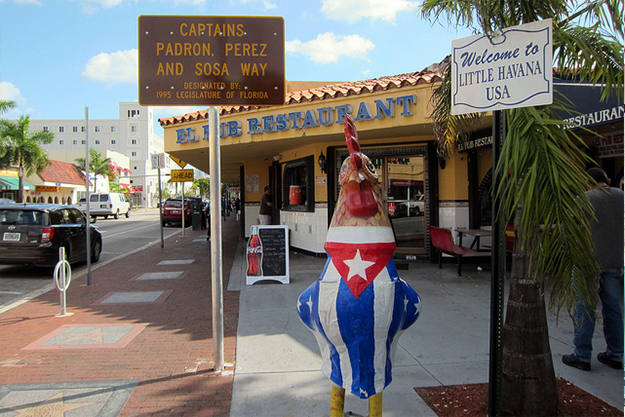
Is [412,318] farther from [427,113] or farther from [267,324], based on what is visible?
[427,113]

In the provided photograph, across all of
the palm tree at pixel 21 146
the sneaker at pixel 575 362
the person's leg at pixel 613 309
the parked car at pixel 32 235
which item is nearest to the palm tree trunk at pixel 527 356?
the sneaker at pixel 575 362

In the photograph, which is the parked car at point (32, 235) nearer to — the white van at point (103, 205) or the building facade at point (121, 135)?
the white van at point (103, 205)

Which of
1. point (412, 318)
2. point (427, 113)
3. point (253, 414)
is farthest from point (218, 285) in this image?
point (427, 113)

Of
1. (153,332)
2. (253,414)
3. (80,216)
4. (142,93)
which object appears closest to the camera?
Answer: (253,414)

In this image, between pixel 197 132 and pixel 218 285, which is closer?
pixel 218 285

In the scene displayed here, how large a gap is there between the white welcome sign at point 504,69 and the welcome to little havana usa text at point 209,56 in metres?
2.02

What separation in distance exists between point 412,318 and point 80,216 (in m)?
10.3

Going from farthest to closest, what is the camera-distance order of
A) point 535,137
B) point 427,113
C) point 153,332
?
1. point 427,113
2. point 153,332
3. point 535,137

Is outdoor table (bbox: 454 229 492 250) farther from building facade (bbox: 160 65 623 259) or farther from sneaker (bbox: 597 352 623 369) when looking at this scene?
sneaker (bbox: 597 352 623 369)

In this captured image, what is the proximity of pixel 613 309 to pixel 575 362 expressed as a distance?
23.9 inches

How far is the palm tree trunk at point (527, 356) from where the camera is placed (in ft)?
10.1

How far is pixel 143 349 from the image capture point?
4.76m

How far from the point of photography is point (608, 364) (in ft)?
13.4

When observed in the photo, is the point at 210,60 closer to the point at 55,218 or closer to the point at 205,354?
the point at 205,354
